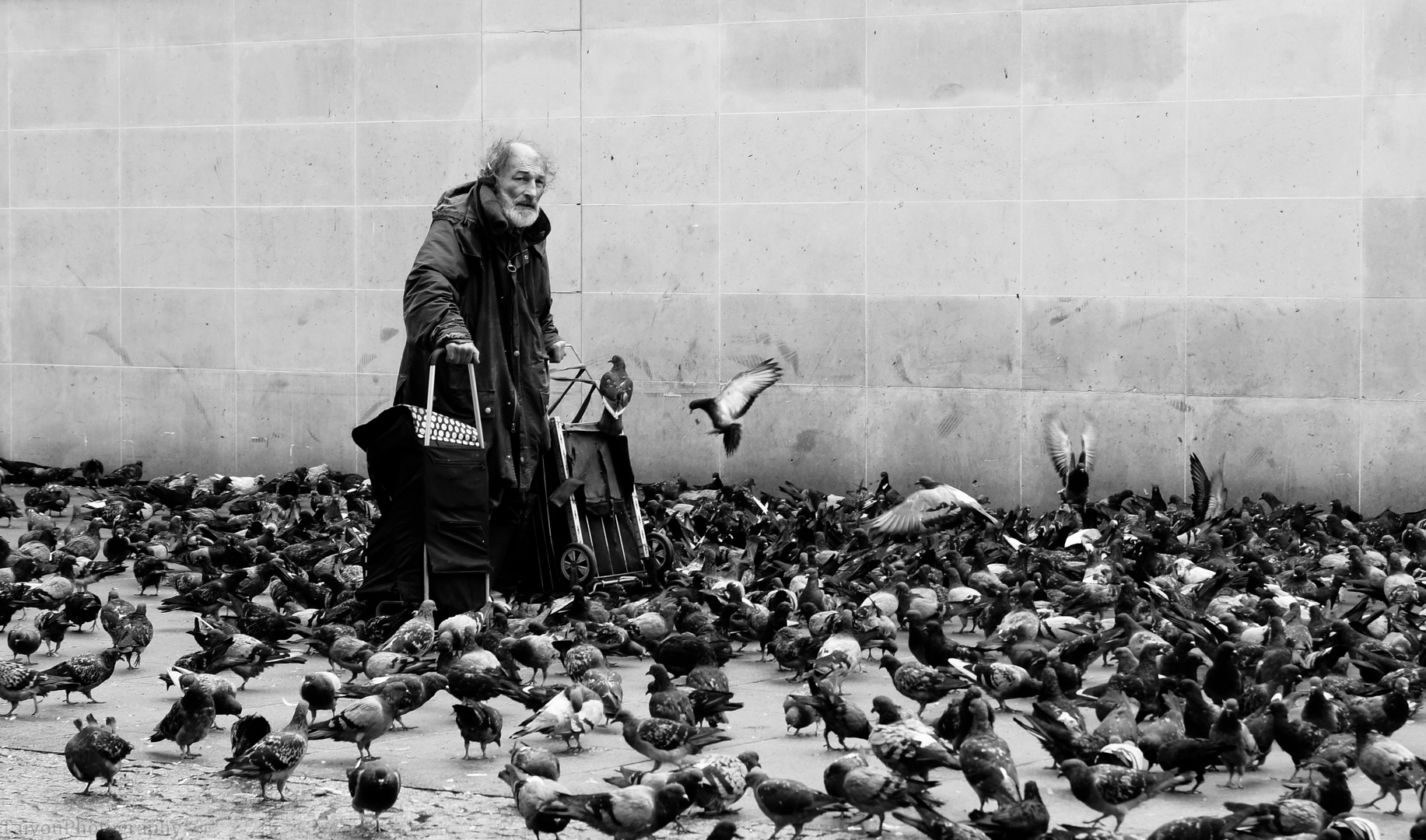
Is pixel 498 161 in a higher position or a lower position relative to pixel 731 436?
higher

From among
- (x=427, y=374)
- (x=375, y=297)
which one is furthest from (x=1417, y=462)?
(x=375, y=297)

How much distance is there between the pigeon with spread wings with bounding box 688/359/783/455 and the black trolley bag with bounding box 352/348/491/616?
13.5 feet

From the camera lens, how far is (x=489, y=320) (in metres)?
9.80

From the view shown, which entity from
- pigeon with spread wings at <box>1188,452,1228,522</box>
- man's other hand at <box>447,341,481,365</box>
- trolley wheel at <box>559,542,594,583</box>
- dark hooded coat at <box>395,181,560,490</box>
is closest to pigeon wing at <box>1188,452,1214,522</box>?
pigeon with spread wings at <box>1188,452,1228,522</box>

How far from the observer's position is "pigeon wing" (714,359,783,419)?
1411 centimetres

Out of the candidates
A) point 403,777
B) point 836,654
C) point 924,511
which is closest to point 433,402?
point 836,654

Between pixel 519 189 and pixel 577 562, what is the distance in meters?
2.23

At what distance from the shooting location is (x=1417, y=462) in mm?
13641

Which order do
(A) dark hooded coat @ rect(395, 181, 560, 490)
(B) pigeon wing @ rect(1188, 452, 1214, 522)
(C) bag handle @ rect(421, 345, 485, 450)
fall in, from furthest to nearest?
(B) pigeon wing @ rect(1188, 452, 1214, 522) → (A) dark hooded coat @ rect(395, 181, 560, 490) → (C) bag handle @ rect(421, 345, 485, 450)

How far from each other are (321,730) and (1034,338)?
8975mm

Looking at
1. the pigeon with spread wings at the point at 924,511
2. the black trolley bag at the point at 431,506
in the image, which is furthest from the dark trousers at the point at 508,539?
the pigeon with spread wings at the point at 924,511

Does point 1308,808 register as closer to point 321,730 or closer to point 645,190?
point 321,730

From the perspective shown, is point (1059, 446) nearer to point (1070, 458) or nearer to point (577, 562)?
point (1070, 458)

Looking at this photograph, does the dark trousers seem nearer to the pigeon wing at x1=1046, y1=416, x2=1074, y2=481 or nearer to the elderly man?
the elderly man
